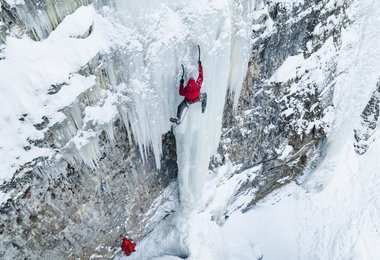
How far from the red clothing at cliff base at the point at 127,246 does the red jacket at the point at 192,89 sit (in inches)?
115

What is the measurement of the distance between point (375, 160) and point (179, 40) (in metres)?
7.40

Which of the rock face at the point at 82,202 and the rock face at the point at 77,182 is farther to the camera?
the rock face at the point at 82,202

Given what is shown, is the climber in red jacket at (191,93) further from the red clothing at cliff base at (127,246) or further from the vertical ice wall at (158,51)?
the red clothing at cliff base at (127,246)

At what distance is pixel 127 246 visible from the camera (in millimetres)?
6406

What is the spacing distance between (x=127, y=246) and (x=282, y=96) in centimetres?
401

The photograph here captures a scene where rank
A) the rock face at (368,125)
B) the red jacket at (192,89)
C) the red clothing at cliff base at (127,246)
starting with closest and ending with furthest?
1. the red jacket at (192,89)
2. the red clothing at cliff base at (127,246)
3. the rock face at (368,125)

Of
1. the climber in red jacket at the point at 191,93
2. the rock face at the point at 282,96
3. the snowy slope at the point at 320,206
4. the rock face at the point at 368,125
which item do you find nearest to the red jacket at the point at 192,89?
the climber in red jacket at the point at 191,93

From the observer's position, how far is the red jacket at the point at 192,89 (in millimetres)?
4853

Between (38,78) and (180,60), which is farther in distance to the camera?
(180,60)

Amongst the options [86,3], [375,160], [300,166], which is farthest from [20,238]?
[375,160]

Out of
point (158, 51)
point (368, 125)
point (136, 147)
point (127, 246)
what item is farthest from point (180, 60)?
point (368, 125)

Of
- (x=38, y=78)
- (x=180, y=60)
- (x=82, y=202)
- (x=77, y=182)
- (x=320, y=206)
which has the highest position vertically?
(x=38, y=78)

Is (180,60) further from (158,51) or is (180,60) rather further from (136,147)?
(136,147)

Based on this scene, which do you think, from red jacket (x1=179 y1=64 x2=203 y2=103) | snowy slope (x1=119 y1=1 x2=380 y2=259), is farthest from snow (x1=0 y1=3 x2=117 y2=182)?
snowy slope (x1=119 y1=1 x2=380 y2=259)
